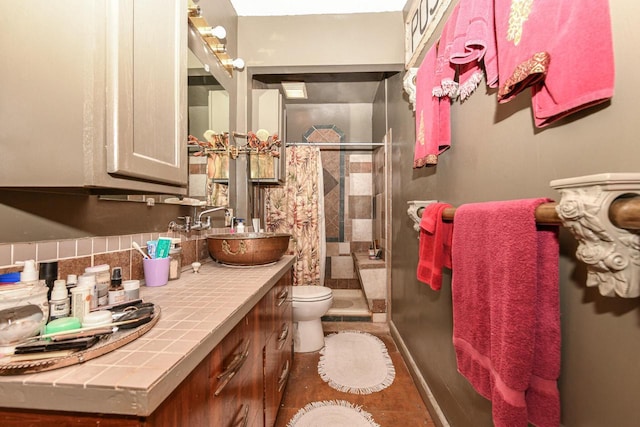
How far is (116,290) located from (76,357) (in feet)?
1.17

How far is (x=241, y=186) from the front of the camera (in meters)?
2.25

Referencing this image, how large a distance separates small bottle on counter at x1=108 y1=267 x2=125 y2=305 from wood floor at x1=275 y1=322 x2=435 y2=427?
1.10 meters

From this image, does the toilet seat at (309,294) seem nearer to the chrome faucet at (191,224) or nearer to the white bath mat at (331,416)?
Answer: the white bath mat at (331,416)

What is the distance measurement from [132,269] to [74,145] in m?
0.60

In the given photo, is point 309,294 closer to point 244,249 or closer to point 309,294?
point 309,294

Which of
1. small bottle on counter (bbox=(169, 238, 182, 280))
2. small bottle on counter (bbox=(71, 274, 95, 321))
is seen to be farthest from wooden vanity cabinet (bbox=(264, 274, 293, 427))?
small bottle on counter (bbox=(71, 274, 95, 321))

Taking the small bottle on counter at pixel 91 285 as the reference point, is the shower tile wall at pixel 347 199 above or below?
above

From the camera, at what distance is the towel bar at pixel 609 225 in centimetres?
46

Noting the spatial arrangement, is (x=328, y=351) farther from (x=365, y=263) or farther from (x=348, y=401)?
(x=365, y=263)

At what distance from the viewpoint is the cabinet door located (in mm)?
636

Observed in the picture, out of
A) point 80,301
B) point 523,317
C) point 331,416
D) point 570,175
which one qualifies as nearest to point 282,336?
point 331,416

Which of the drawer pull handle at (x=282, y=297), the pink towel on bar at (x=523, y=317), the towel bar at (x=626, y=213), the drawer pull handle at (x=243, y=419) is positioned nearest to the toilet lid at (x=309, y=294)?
the drawer pull handle at (x=282, y=297)

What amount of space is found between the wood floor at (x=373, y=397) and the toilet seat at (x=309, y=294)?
0.43m

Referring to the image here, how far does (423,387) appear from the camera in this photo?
1.63 m
